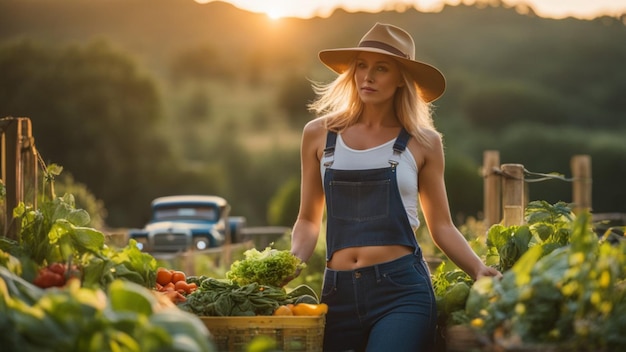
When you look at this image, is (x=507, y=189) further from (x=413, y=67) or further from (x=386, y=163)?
(x=386, y=163)

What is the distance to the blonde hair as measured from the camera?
4906 mm

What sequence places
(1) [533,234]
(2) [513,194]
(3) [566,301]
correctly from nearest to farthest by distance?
(3) [566,301]
(1) [533,234]
(2) [513,194]

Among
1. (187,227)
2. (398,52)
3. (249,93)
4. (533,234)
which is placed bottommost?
(187,227)

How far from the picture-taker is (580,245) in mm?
3232

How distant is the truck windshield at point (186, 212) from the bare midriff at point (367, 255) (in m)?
16.6

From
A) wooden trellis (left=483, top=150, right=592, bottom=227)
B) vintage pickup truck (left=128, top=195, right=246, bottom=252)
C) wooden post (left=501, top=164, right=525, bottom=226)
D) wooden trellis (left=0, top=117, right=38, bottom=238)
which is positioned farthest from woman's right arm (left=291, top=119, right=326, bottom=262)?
vintage pickup truck (left=128, top=195, right=246, bottom=252)

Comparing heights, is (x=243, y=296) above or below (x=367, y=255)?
below

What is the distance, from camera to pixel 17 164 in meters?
5.21

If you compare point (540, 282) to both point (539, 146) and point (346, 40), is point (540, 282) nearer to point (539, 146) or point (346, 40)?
point (539, 146)

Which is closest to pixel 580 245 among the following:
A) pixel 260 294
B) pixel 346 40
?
pixel 260 294

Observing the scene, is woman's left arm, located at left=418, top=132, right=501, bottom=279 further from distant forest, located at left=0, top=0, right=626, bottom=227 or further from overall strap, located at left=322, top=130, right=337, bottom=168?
distant forest, located at left=0, top=0, right=626, bottom=227

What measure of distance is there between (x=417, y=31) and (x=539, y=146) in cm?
2214

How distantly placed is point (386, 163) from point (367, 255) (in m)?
0.45

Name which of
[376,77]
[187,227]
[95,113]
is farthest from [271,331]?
[95,113]
